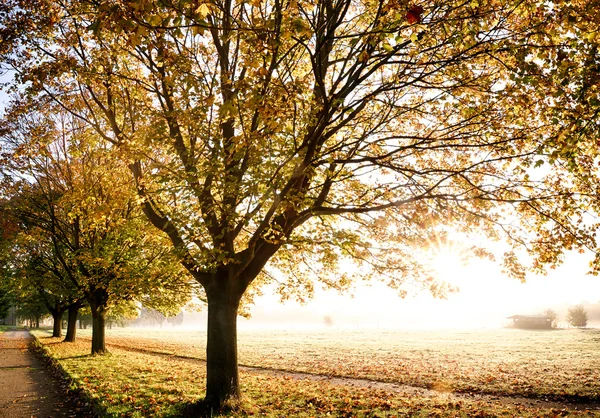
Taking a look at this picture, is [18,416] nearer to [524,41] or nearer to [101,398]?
[101,398]

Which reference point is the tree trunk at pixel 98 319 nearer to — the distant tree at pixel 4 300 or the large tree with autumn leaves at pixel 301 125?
the large tree with autumn leaves at pixel 301 125

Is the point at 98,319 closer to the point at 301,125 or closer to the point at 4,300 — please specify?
the point at 301,125

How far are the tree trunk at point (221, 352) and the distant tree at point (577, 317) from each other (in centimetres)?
10398

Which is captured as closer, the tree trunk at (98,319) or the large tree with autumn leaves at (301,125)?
the large tree with autumn leaves at (301,125)

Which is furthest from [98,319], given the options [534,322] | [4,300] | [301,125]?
[534,322]

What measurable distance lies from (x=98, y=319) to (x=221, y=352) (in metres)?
15.2

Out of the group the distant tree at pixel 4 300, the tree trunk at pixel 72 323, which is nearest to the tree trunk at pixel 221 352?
the tree trunk at pixel 72 323

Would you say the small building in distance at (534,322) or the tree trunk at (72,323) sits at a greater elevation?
the tree trunk at (72,323)

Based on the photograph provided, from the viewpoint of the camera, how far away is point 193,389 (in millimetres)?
12414

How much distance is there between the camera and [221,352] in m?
10.2

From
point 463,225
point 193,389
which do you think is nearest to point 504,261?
point 463,225

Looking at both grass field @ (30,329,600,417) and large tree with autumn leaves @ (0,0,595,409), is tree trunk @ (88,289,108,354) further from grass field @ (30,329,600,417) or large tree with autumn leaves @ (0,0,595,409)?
large tree with autumn leaves @ (0,0,595,409)

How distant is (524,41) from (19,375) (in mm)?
19741

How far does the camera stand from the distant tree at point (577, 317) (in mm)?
89000
